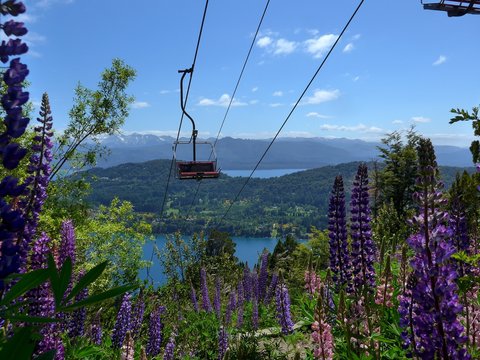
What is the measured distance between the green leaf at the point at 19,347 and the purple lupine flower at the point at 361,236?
360 cm

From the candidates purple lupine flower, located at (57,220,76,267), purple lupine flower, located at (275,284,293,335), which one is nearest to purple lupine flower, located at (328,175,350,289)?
purple lupine flower, located at (275,284,293,335)

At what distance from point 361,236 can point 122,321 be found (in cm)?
272

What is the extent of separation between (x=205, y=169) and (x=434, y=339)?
12810 millimetres

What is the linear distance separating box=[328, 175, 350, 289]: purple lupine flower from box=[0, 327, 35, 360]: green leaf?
389 centimetres

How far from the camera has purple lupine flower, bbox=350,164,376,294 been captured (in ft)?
14.4

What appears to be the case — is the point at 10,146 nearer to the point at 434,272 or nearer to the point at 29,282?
the point at 29,282

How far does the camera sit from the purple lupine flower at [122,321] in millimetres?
4977

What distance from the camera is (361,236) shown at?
4500mm

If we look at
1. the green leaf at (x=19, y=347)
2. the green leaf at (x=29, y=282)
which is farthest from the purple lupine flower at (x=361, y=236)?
the green leaf at (x=19, y=347)

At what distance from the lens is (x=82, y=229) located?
66.8 feet

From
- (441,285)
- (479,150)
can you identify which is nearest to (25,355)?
(441,285)

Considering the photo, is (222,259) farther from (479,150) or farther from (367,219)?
(479,150)

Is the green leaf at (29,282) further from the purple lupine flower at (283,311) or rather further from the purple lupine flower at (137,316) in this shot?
the purple lupine flower at (283,311)

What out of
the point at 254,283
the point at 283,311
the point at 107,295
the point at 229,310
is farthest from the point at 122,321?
the point at 107,295
